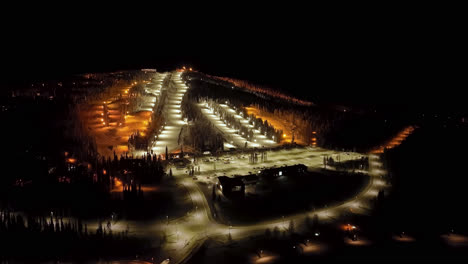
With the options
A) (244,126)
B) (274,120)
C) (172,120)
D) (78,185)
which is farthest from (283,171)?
(274,120)

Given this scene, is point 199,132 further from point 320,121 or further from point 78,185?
point 320,121

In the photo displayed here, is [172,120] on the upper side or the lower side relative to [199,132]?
upper

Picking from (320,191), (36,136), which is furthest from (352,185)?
(36,136)

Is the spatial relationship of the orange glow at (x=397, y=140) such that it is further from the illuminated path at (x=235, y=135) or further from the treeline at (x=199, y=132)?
the treeline at (x=199, y=132)

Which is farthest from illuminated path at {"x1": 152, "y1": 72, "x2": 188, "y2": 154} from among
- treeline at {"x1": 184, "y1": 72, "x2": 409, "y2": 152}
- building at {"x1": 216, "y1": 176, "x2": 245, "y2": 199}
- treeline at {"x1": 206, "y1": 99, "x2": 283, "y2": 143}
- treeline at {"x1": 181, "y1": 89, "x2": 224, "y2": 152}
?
building at {"x1": 216, "y1": 176, "x2": 245, "y2": 199}

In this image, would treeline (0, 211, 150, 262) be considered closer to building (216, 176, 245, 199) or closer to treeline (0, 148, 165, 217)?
treeline (0, 148, 165, 217)

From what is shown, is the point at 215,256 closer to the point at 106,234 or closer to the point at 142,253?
→ the point at 142,253
